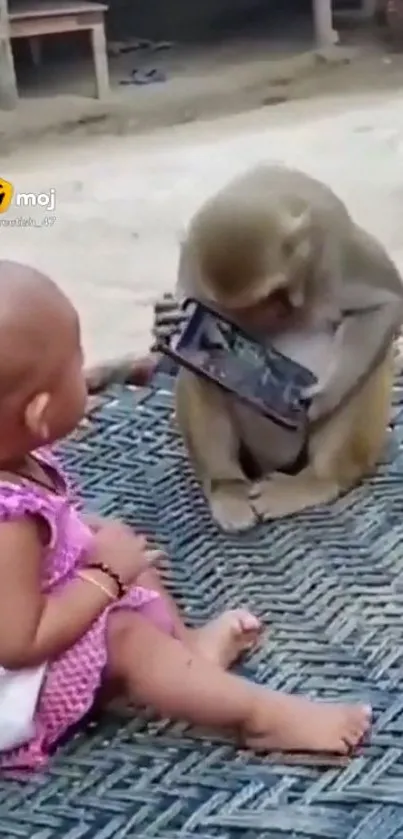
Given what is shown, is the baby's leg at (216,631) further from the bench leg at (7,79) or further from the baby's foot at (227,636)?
the bench leg at (7,79)

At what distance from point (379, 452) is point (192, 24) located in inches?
A: 123

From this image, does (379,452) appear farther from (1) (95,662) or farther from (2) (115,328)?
(2) (115,328)

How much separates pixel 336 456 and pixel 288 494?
0.06 m

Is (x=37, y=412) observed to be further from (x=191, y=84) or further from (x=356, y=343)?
(x=191, y=84)

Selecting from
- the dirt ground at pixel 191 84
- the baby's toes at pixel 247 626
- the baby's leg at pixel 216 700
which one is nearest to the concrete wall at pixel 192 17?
the dirt ground at pixel 191 84

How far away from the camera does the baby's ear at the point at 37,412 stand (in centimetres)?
85

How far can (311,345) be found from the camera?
123 cm

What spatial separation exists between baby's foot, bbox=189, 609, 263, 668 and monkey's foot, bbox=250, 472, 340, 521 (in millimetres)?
188

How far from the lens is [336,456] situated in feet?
4.05

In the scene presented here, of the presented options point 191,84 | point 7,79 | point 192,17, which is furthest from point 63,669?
point 192,17

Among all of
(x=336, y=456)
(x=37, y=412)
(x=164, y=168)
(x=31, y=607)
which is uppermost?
(x=37, y=412)

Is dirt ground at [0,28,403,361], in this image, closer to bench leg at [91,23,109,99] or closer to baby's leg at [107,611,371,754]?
bench leg at [91,23,109,99]

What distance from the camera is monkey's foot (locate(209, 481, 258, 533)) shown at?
121 cm

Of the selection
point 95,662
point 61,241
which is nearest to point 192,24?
point 61,241
